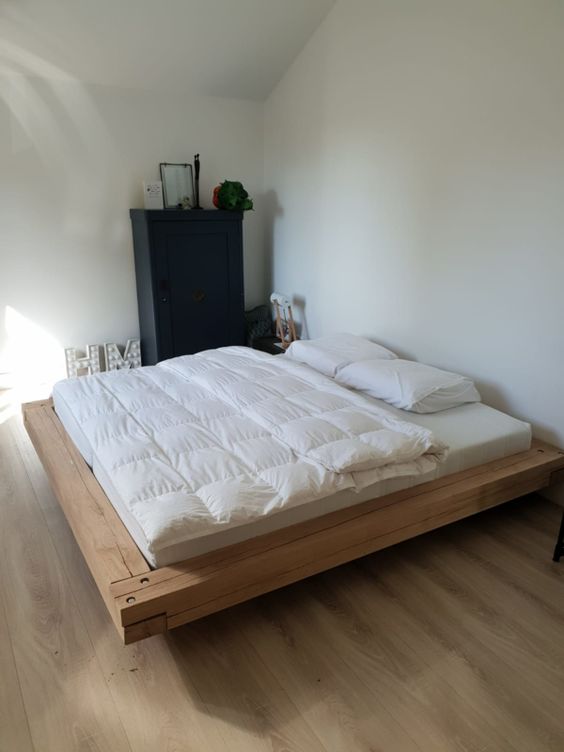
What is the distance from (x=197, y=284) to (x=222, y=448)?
2.11m

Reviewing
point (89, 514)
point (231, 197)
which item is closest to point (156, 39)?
point (231, 197)

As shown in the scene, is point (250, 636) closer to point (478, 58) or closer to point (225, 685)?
point (225, 685)

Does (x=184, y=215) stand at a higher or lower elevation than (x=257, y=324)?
higher

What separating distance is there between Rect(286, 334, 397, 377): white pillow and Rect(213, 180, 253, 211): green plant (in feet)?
4.20

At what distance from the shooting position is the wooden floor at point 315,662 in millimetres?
1419

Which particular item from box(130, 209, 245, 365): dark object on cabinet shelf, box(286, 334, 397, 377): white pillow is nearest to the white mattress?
box(286, 334, 397, 377): white pillow

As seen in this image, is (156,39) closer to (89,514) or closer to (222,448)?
(222,448)

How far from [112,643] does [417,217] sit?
8.03 ft

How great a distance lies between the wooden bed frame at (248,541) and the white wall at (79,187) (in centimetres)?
170

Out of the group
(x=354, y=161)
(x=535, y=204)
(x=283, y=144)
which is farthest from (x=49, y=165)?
(x=535, y=204)

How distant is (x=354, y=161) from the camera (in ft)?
11.0

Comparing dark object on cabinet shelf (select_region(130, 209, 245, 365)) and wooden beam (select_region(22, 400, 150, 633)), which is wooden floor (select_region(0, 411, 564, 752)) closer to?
wooden beam (select_region(22, 400, 150, 633))

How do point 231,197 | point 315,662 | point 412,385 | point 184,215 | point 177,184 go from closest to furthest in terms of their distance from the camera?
1. point 315,662
2. point 412,385
3. point 184,215
4. point 231,197
5. point 177,184

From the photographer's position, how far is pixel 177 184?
394cm
